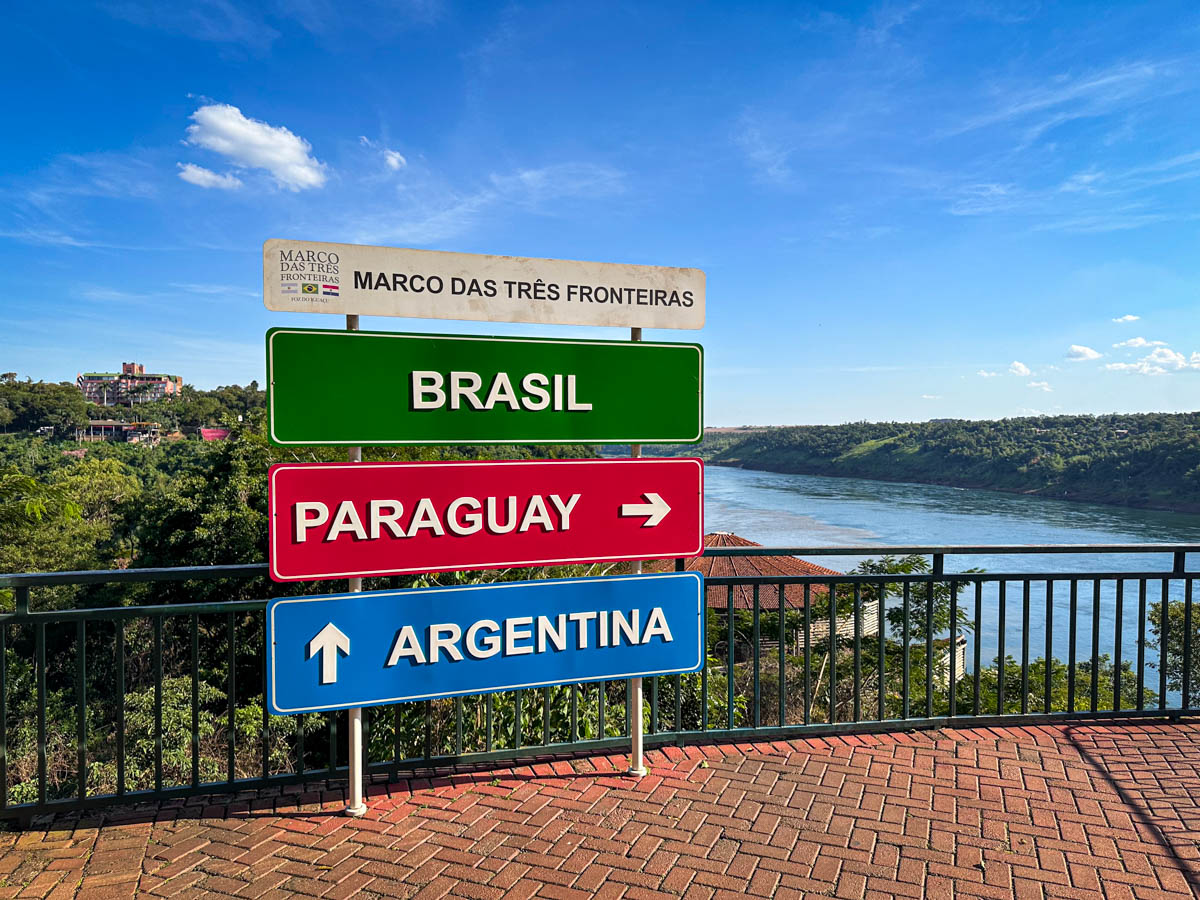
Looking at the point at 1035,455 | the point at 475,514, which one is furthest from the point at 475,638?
the point at 1035,455

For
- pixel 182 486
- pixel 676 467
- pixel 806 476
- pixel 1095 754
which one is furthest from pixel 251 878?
pixel 806 476

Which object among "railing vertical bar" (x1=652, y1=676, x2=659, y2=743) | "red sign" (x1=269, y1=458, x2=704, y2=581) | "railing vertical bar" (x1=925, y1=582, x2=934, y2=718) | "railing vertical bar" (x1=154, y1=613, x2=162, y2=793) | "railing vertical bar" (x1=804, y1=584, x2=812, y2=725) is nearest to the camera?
"red sign" (x1=269, y1=458, x2=704, y2=581)

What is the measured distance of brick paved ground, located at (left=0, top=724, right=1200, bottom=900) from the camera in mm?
2750

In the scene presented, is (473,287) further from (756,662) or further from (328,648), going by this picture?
(756,662)

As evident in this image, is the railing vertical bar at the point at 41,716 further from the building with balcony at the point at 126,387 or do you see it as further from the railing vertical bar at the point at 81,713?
the building with balcony at the point at 126,387

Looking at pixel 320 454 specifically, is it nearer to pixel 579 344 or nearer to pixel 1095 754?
pixel 579 344

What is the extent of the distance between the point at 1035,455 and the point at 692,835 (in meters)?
93.5

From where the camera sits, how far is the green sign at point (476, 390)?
3074 millimetres

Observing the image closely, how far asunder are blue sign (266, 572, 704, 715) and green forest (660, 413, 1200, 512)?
2043 inches

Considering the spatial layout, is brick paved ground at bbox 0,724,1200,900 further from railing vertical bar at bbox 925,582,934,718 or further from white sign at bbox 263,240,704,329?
white sign at bbox 263,240,704,329

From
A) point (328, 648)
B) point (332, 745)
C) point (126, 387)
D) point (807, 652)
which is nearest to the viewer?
point (328, 648)

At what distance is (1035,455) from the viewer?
84125mm

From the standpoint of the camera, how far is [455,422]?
10.8 ft

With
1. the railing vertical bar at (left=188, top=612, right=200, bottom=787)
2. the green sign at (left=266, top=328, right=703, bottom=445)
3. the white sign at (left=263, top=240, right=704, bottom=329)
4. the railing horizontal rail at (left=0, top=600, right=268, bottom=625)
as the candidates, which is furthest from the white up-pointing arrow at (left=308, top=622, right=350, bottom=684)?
the white sign at (left=263, top=240, right=704, bottom=329)
